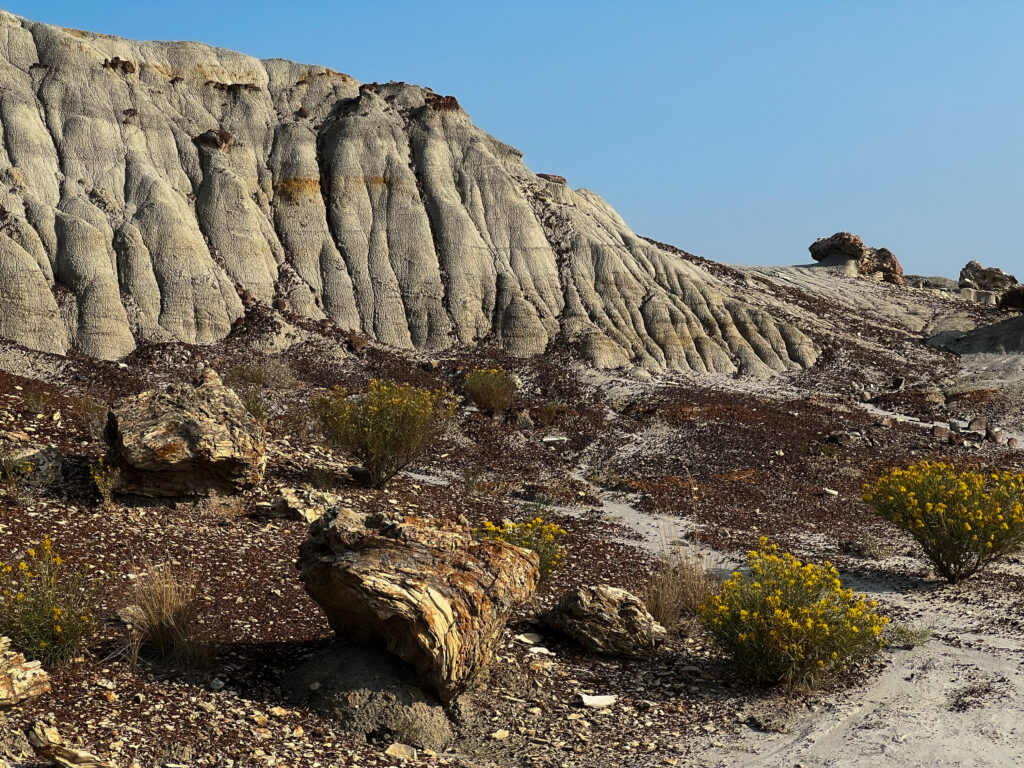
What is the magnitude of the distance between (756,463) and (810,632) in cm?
1348

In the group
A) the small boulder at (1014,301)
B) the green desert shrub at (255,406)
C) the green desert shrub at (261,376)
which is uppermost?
the small boulder at (1014,301)

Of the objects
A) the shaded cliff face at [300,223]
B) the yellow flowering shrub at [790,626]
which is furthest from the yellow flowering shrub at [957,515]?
the shaded cliff face at [300,223]

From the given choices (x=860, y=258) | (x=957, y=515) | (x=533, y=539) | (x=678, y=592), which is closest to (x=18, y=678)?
(x=533, y=539)

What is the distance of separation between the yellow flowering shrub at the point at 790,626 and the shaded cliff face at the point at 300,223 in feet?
80.1

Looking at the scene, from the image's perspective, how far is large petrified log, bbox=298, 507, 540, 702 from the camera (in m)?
7.53

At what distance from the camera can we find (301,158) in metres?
38.3

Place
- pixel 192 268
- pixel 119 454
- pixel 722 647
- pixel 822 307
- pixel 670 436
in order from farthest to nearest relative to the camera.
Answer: pixel 822 307, pixel 192 268, pixel 670 436, pixel 119 454, pixel 722 647

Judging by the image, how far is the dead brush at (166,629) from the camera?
7867 millimetres

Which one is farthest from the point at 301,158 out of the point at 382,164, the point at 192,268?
the point at 192,268

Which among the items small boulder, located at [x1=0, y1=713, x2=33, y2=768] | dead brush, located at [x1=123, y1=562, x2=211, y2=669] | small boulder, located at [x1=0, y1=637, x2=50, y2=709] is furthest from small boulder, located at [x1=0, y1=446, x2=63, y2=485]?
small boulder, located at [x1=0, y1=713, x2=33, y2=768]

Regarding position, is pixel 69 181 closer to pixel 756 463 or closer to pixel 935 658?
pixel 756 463

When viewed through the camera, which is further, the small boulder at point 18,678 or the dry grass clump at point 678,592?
the dry grass clump at point 678,592

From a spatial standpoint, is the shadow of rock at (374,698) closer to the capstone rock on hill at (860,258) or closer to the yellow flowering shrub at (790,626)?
the yellow flowering shrub at (790,626)

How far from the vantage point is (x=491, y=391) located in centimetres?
2564
